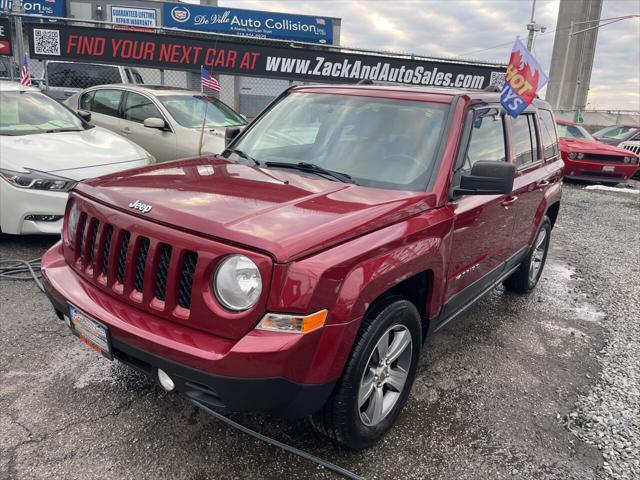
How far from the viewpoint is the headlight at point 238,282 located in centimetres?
207

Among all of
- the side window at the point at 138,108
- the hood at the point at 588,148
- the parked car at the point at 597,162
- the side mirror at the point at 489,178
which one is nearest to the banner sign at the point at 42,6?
the side window at the point at 138,108

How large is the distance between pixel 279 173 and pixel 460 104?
121 centimetres

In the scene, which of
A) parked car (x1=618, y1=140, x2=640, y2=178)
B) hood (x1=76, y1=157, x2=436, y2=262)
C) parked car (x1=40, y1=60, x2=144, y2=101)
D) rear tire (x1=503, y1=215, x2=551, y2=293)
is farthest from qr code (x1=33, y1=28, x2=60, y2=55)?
parked car (x1=618, y1=140, x2=640, y2=178)

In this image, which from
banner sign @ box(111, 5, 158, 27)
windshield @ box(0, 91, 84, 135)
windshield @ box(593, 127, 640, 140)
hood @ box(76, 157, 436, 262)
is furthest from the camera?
banner sign @ box(111, 5, 158, 27)

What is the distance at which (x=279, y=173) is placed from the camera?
305cm

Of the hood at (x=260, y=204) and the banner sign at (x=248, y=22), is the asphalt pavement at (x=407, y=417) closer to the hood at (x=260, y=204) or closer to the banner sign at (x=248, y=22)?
the hood at (x=260, y=204)

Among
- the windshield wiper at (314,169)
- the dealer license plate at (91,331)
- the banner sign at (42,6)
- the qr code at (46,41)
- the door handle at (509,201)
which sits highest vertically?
the banner sign at (42,6)

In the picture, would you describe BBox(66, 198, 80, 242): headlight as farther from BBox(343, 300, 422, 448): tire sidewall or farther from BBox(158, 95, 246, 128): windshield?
BBox(158, 95, 246, 128): windshield

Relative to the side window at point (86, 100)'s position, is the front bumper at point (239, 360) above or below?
below

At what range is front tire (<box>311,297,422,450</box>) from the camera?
2.34 m

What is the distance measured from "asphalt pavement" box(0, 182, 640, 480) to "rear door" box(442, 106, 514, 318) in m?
0.58

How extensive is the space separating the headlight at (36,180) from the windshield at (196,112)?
3161mm

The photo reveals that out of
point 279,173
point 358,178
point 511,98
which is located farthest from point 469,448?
point 511,98

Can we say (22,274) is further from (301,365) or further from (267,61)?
(267,61)
